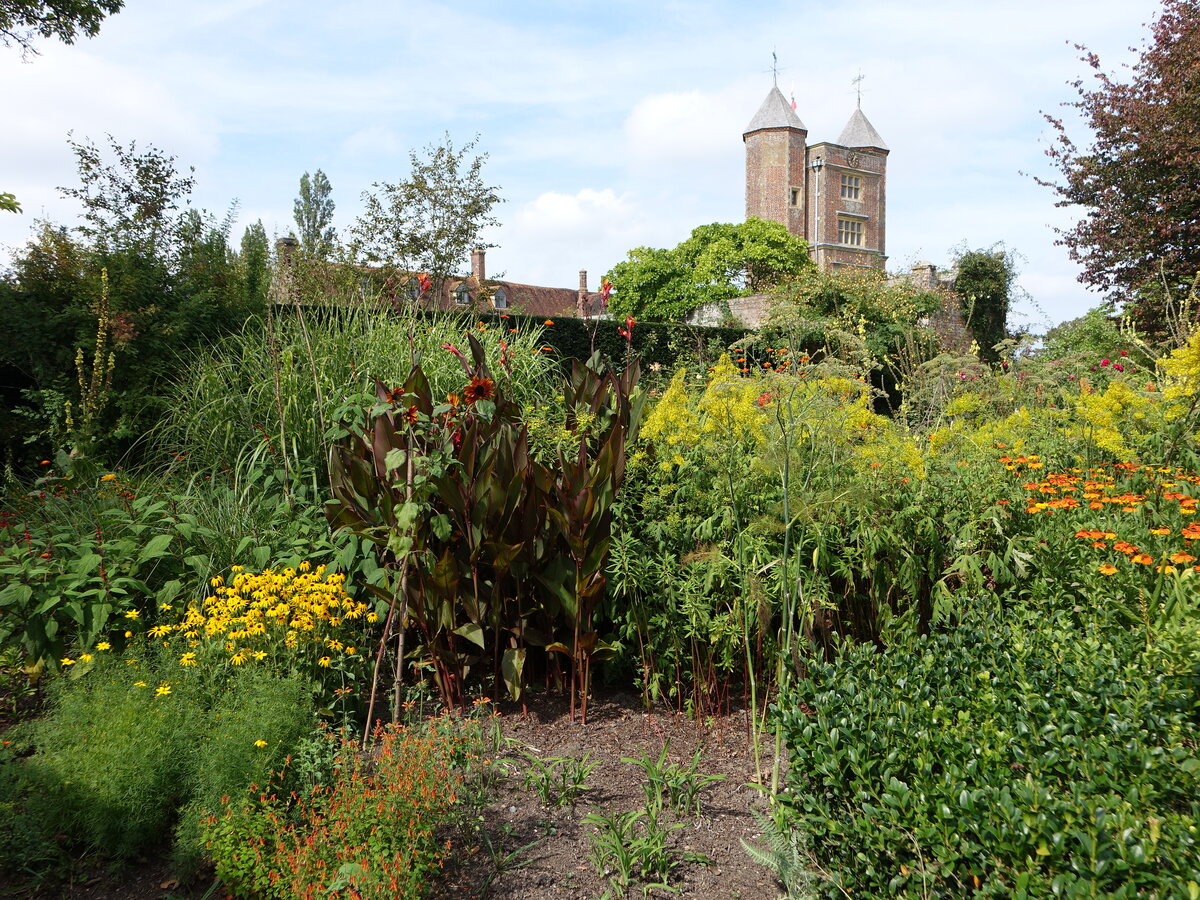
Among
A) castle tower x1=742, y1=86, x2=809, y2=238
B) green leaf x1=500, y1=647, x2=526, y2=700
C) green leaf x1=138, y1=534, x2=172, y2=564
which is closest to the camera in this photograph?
green leaf x1=500, y1=647, x2=526, y2=700

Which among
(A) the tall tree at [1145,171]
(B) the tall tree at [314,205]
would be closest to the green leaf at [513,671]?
(A) the tall tree at [1145,171]

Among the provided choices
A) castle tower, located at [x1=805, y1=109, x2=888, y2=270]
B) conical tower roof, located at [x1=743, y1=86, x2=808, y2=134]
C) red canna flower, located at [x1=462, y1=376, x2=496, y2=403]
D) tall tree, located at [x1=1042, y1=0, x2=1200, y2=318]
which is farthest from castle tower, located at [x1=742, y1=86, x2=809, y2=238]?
red canna flower, located at [x1=462, y1=376, x2=496, y2=403]

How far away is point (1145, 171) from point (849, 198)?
35.8 meters

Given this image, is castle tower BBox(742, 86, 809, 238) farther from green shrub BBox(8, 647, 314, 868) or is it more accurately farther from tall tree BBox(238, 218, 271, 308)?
green shrub BBox(8, 647, 314, 868)

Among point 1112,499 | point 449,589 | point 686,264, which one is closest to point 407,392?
point 449,589

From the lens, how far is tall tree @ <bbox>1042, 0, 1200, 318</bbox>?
12.0 m

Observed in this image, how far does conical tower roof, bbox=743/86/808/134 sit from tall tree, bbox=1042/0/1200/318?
32479mm

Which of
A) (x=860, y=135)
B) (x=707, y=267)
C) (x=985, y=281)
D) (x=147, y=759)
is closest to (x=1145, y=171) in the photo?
(x=985, y=281)

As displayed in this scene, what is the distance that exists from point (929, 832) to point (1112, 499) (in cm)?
213

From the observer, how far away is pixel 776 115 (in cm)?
4453

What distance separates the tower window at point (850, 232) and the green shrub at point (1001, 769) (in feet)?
156

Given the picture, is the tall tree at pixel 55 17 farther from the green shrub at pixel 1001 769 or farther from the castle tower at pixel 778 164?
the castle tower at pixel 778 164

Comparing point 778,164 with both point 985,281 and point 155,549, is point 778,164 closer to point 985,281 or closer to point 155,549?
point 985,281

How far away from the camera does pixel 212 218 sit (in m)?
8.68
